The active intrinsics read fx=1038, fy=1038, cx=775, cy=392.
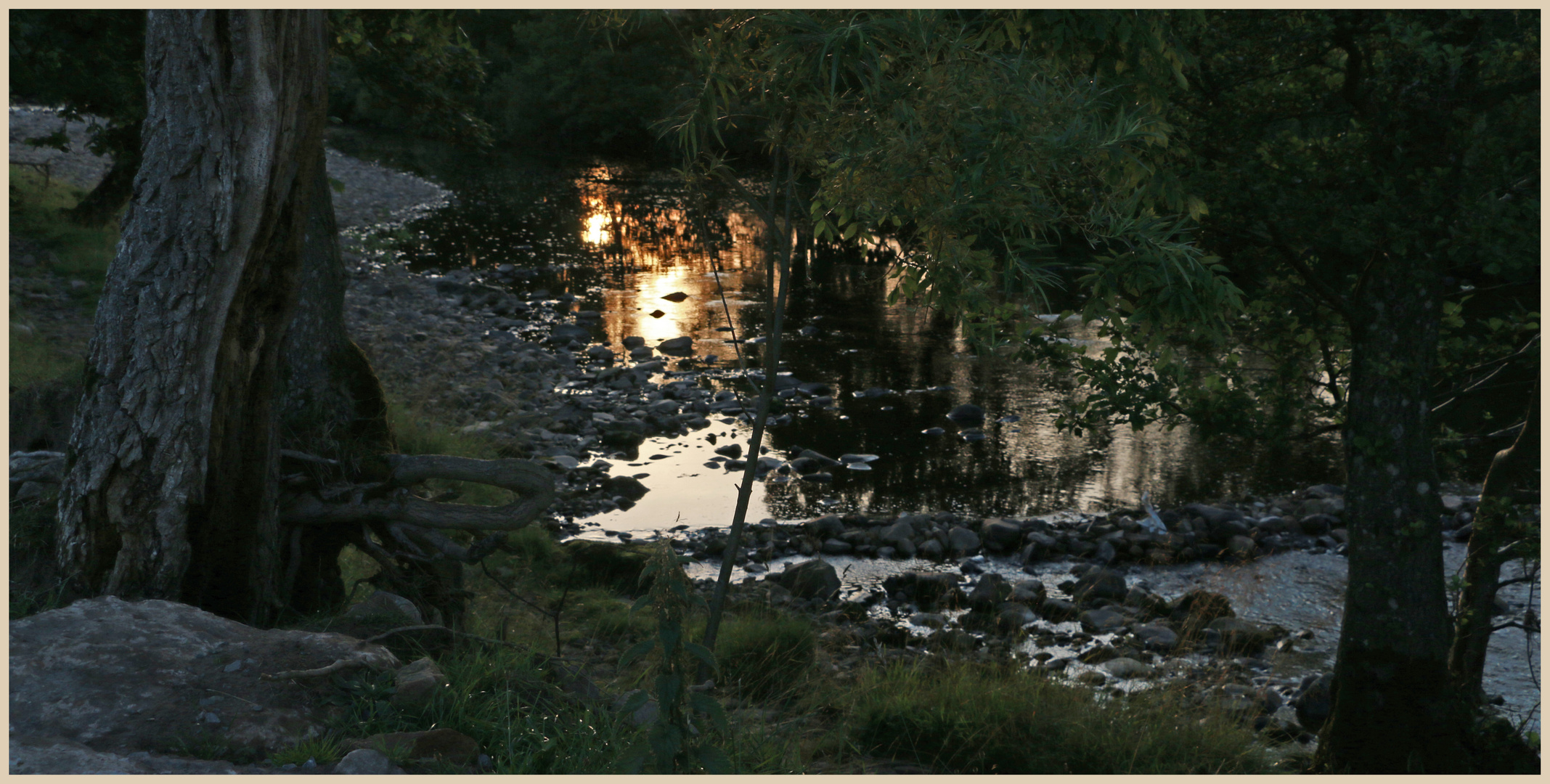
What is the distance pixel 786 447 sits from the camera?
1182 cm

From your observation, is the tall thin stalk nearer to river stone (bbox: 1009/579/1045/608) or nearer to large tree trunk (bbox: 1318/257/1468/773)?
large tree trunk (bbox: 1318/257/1468/773)

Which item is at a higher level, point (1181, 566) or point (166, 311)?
point (166, 311)

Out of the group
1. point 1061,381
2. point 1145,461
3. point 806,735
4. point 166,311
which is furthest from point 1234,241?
point 1061,381

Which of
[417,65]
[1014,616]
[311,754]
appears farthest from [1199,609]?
[417,65]

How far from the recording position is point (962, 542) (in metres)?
9.41

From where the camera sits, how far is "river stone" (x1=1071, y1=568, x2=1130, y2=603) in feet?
27.6

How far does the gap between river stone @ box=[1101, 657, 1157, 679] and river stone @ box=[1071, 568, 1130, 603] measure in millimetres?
1044

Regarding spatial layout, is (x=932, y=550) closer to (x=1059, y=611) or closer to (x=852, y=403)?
(x=1059, y=611)

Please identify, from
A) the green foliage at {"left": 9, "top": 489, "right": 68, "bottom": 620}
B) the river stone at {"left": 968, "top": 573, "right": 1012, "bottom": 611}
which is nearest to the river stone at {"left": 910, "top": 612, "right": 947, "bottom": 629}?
the river stone at {"left": 968, "top": 573, "right": 1012, "bottom": 611}

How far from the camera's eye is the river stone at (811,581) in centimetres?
827

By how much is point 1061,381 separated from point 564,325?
306 inches

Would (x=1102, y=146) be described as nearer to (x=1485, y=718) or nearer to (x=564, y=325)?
(x=1485, y=718)

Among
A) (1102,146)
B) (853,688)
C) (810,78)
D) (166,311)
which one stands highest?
(810,78)

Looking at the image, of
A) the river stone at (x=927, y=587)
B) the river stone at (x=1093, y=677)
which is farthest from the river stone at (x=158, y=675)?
the river stone at (x=927, y=587)
